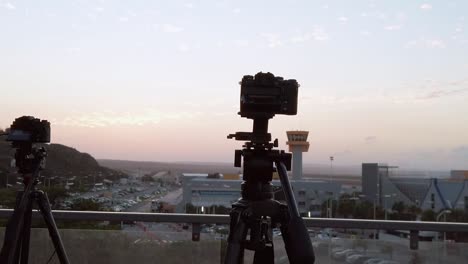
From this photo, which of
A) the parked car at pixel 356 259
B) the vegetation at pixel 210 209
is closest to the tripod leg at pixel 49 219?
the vegetation at pixel 210 209

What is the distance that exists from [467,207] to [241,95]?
486cm

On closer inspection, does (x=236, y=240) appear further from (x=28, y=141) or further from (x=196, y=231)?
(x=196, y=231)

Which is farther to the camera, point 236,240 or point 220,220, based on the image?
point 220,220

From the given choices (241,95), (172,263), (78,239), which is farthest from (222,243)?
(241,95)

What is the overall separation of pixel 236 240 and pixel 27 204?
1.24 metres

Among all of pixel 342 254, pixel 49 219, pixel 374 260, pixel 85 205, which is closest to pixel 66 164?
pixel 85 205

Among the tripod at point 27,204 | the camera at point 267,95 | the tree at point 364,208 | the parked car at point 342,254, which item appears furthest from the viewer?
the tree at point 364,208

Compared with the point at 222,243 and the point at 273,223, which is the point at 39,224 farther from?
the point at 273,223

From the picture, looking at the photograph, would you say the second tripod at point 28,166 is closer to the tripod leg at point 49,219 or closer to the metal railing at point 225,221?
the tripod leg at point 49,219

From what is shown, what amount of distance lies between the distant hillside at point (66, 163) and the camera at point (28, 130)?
0.18m

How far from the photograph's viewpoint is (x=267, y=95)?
7.06 feet

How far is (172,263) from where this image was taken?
3.58m

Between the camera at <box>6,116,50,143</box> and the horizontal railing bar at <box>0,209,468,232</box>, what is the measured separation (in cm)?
96

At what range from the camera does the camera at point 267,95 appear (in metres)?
2.16
